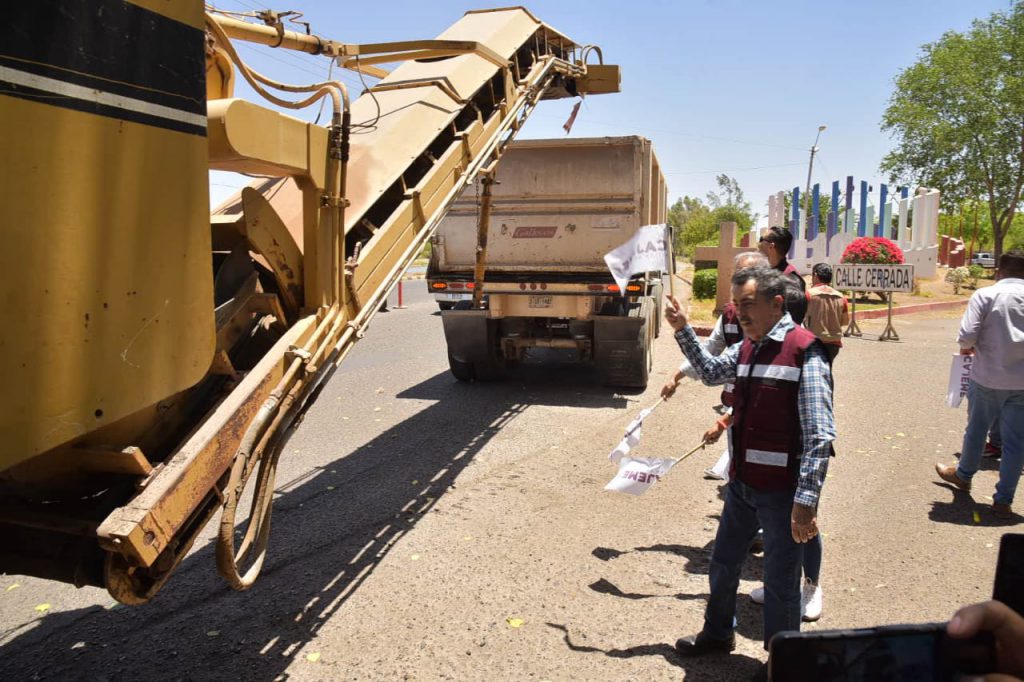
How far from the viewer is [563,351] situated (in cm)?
1140

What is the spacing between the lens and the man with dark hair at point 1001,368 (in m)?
4.79

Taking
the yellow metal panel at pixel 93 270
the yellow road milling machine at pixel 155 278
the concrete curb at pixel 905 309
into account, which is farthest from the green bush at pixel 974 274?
the yellow metal panel at pixel 93 270

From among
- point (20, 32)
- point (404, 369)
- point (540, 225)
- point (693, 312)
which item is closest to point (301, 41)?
point (20, 32)

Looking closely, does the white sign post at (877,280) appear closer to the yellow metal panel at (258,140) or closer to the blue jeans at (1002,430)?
the blue jeans at (1002,430)

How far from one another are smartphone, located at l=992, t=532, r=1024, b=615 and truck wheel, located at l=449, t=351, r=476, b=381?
→ 7722 millimetres

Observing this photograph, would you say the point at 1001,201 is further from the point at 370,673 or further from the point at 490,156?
the point at 370,673

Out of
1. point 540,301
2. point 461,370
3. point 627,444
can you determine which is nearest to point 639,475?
point 627,444

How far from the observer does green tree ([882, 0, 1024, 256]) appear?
27.5m

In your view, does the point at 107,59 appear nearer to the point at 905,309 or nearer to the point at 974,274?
the point at 905,309

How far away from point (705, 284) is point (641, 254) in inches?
606

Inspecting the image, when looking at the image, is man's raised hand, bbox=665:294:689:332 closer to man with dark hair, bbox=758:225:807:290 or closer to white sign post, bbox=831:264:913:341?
man with dark hair, bbox=758:225:807:290

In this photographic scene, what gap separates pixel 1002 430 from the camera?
491cm

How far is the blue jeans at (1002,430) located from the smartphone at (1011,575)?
4163mm

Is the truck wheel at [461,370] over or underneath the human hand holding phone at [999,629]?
underneath
